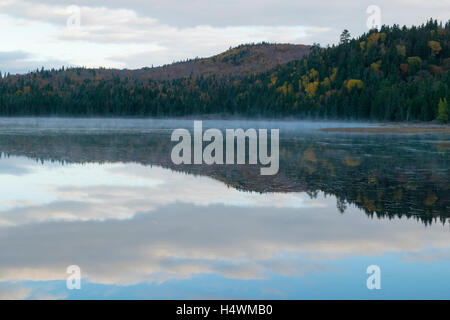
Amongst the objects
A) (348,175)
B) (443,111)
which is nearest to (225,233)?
(348,175)

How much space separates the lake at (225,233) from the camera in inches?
424

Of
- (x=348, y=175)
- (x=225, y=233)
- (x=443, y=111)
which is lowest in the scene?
(x=225, y=233)

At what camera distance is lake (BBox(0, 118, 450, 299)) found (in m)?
10.8

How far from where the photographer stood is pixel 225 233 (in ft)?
50.8

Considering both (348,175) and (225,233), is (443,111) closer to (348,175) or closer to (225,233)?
(348,175)

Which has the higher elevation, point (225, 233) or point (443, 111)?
point (443, 111)

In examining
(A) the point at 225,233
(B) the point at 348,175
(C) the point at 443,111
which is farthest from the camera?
(C) the point at 443,111

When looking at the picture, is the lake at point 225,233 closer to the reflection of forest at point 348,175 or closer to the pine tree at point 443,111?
the reflection of forest at point 348,175

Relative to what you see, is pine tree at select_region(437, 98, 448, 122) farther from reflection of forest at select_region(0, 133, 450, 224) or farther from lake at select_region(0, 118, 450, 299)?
lake at select_region(0, 118, 450, 299)

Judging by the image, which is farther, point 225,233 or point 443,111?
point 443,111

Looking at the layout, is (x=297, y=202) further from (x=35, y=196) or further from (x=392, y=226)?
(x=35, y=196)

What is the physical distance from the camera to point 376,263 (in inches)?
483

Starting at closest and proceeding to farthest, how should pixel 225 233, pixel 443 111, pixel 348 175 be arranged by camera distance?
pixel 225 233 < pixel 348 175 < pixel 443 111
